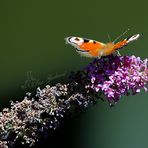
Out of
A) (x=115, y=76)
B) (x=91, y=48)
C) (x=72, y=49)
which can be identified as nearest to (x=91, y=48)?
(x=91, y=48)

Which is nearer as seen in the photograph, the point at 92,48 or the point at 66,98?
the point at 66,98

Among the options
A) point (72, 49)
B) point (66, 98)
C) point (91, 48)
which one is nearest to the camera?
point (66, 98)

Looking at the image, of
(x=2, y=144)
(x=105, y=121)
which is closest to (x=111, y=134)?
(x=105, y=121)

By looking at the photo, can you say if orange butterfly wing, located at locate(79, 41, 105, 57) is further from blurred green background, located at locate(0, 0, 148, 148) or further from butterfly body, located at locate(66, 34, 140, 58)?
blurred green background, located at locate(0, 0, 148, 148)

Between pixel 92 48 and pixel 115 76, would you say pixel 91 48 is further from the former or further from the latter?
pixel 115 76

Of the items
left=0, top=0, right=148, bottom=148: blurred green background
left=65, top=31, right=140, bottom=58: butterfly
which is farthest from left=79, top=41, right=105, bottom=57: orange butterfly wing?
left=0, top=0, right=148, bottom=148: blurred green background

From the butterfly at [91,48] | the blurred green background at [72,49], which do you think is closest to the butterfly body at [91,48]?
the butterfly at [91,48]
